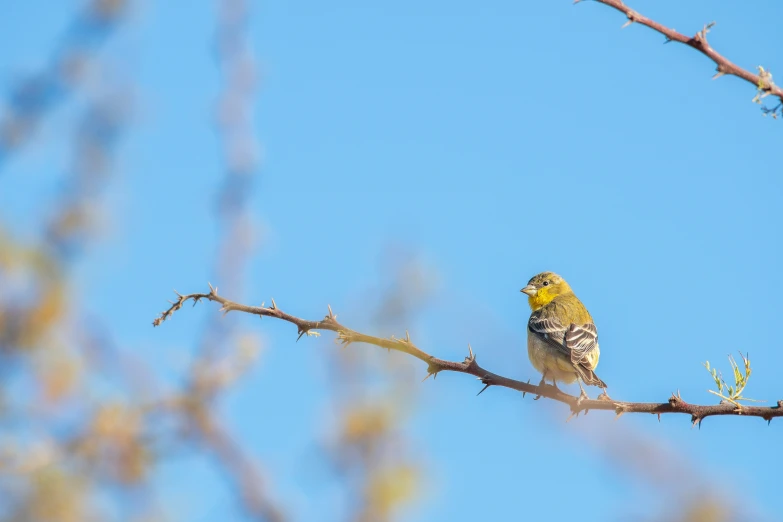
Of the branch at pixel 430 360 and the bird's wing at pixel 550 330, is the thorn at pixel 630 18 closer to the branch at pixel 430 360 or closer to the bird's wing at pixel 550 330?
the branch at pixel 430 360

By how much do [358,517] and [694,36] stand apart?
210cm

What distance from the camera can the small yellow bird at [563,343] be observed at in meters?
7.21

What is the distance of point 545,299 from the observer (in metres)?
9.48

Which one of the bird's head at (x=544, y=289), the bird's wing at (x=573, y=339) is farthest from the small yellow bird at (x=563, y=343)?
the bird's head at (x=544, y=289)

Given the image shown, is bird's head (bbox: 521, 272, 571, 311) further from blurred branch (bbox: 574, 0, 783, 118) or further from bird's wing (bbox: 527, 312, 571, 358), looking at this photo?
blurred branch (bbox: 574, 0, 783, 118)

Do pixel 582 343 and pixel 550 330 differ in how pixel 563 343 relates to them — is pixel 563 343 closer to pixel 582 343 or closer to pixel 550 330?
pixel 582 343

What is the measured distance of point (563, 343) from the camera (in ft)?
24.4

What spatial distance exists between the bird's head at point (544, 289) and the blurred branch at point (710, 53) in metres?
6.57

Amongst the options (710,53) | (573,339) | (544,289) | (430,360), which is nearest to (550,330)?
(573,339)

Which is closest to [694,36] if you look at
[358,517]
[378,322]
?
[358,517]

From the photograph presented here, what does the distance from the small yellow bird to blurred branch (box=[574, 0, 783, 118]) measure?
4.09 m

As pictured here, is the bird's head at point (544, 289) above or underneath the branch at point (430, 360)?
above

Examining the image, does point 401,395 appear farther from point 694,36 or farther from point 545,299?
point 545,299

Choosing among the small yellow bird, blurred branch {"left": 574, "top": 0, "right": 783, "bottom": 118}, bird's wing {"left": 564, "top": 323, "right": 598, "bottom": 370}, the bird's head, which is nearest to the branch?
blurred branch {"left": 574, "top": 0, "right": 783, "bottom": 118}
